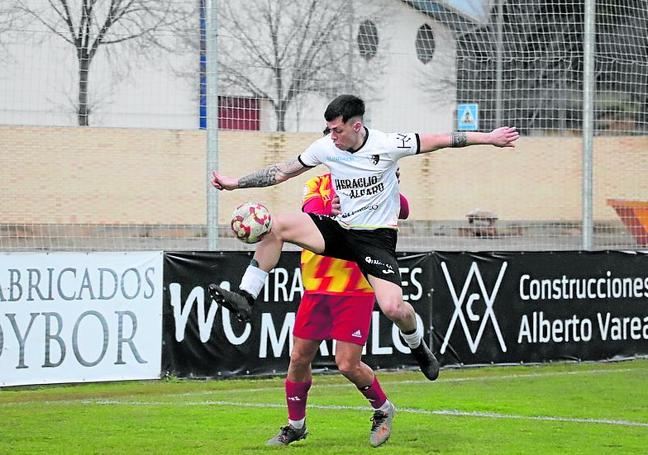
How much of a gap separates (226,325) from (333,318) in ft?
15.0

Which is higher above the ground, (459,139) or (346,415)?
(459,139)

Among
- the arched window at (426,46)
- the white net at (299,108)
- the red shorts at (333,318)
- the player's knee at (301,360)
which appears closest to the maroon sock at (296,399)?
the player's knee at (301,360)

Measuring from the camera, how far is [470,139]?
8227mm

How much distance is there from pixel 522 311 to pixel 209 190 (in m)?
4.05

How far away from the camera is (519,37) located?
49.4 ft

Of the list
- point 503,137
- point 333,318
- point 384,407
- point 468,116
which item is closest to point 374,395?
point 384,407

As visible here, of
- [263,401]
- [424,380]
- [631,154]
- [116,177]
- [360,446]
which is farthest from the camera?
[631,154]

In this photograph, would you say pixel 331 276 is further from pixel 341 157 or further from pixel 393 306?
pixel 341 157

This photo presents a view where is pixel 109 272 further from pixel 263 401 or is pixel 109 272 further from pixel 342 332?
pixel 342 332

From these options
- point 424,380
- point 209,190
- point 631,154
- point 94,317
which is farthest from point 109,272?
point 631,154

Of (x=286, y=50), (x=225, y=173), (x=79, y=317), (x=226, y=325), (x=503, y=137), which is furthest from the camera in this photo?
(x=225, y=173)

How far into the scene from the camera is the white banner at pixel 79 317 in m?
11.9

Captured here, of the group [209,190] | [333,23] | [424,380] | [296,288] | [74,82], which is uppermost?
[333,23]

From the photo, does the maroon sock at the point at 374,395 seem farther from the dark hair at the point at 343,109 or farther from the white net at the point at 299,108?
the white net at the point at 299,108
